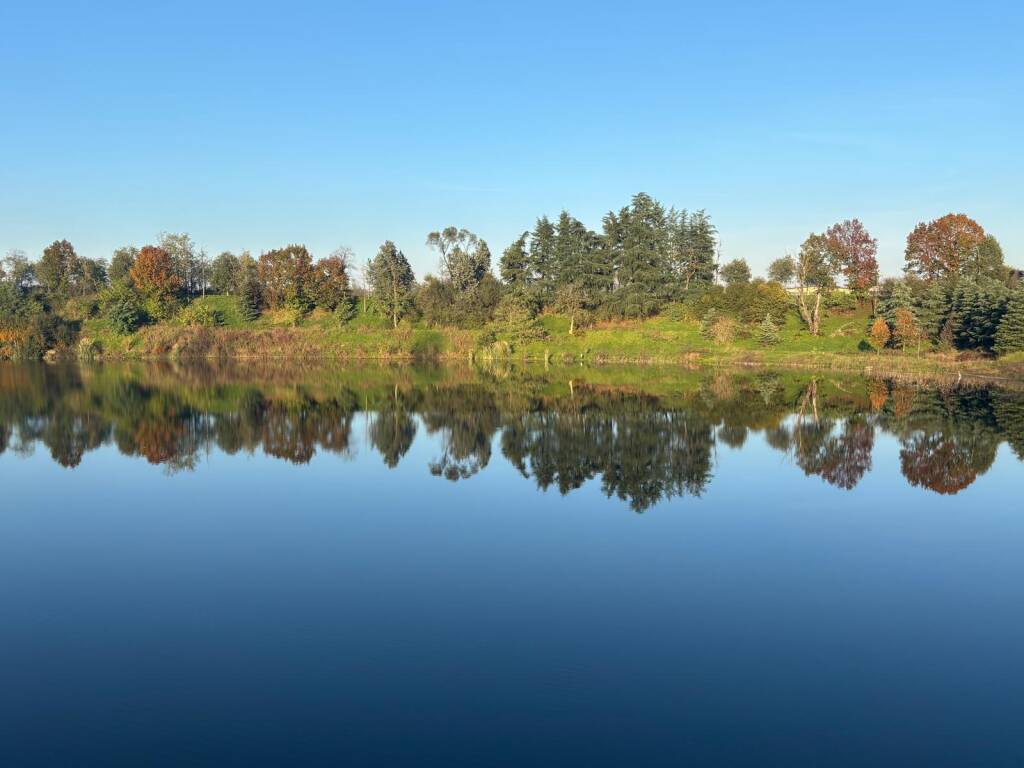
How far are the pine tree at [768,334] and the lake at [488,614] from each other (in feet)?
106

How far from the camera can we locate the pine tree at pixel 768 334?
5653 centimetres

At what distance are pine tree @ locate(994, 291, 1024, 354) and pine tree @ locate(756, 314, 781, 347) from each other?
15.2 m

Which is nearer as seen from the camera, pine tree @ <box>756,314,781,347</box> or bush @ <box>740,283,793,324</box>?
pine tree @ <box>756,314,781,347</box>

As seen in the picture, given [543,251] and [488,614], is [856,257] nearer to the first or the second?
[543,251]

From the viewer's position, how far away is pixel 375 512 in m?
16.9

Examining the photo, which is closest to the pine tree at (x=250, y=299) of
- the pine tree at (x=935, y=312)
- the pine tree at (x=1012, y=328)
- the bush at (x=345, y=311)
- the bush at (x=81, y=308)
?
the bush at (x=345, y=311)

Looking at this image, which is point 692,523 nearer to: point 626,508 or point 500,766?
point 626,508

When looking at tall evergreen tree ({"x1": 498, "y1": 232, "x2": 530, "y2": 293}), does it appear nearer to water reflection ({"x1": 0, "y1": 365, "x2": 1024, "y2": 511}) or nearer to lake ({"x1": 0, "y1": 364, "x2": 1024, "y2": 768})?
water reflection ({"x1": 0, "y1": 365, "x2": 1024, "y2": 511})

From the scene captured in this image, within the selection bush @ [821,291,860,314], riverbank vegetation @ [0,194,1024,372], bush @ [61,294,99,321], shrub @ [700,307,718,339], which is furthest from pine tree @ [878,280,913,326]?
bush @ [61,294,99,321]

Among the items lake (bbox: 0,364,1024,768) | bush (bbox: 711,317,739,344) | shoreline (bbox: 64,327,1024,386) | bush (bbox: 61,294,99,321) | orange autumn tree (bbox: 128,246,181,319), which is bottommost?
lake (bbox: 0,364,1024,768)

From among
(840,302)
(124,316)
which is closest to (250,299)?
(124,316)

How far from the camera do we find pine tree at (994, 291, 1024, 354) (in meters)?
42.9

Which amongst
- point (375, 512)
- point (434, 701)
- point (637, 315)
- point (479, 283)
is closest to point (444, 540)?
point (375, 512)

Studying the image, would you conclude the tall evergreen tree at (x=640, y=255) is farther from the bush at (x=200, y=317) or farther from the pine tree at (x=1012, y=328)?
the bush at (x=200, y=317)
